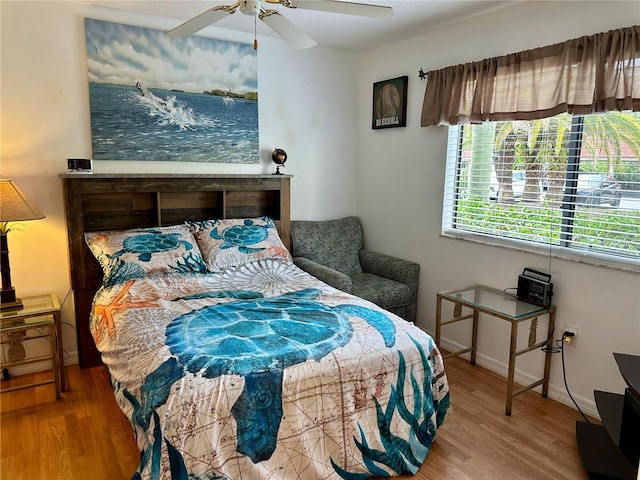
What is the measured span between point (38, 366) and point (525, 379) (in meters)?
3.28

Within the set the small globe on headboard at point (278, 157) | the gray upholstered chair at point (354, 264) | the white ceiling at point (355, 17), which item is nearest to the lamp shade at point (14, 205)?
the white ceiling at point (355, 17)

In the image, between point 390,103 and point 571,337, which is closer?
point 571,337

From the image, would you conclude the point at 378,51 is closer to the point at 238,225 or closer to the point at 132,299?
the point at 238,225

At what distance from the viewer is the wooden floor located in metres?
2.10

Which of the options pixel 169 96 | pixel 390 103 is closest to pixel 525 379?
pixel 390 103

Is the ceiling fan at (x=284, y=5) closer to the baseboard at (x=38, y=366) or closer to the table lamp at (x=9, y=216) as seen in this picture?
the table lamp at (x=9, y=216)

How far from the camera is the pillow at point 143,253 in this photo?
9.04 ft

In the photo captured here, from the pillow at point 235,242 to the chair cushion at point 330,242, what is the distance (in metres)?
0.44

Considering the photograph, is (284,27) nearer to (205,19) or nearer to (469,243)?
(205,19)

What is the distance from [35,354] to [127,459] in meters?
1.37

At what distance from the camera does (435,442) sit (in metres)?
2.32

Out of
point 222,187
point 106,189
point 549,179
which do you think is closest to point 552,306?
point 549,179

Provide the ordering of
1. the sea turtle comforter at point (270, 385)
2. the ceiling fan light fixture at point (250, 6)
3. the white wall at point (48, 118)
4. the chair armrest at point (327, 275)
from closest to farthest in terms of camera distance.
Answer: the sea turtle comforter at point (270, 385), the ceiling fan light fixture at point (250, 6), the white wall at point (48, 118), the chair armrest at point (327, 275)

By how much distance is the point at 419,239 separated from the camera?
3688 millimetres
